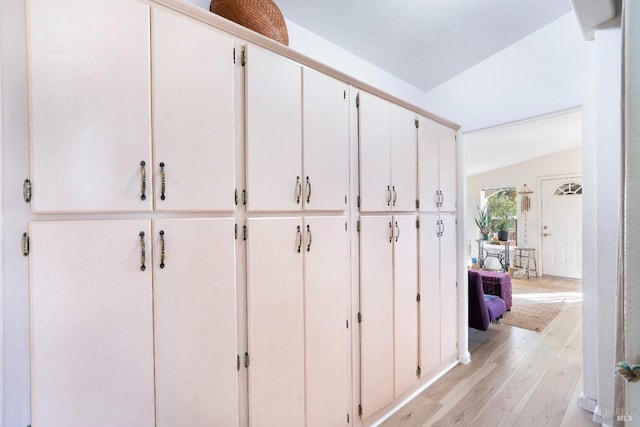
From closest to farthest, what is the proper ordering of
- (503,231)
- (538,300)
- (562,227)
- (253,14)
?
(253,14) → (538,300) → (562,227) → (503,231)

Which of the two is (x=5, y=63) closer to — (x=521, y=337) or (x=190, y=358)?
(x=190, y=358)

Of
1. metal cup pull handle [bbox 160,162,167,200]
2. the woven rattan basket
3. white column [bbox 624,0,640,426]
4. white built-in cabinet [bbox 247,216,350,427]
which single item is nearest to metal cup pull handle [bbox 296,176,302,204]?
white built-in cabinet [bbox 247,216,350,427]

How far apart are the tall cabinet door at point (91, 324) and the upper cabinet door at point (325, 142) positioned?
0.84 m

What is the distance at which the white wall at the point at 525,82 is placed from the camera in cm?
214

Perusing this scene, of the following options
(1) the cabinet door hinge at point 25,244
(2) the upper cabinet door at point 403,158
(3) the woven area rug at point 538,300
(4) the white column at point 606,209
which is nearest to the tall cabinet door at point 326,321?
(2) the upper cabinet door at point 403,158

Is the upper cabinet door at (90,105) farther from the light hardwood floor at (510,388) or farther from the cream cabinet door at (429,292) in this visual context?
the light hardwood floor at (510,388)

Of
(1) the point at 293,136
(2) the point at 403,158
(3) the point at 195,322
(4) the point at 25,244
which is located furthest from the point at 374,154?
(4) the point at 25,244

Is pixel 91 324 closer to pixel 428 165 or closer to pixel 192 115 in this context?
pixel 192 115

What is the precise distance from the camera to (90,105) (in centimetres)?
98

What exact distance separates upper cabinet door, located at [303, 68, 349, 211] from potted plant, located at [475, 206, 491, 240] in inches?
231

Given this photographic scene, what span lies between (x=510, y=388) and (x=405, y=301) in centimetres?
120

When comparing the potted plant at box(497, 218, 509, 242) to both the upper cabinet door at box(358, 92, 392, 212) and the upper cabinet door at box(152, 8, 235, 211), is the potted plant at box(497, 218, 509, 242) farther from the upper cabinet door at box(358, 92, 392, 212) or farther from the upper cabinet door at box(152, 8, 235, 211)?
the upper cabinet door at box(152, 8, 235, 211)

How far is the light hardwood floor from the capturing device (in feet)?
6.41

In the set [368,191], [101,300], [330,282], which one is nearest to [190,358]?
[101,300]
